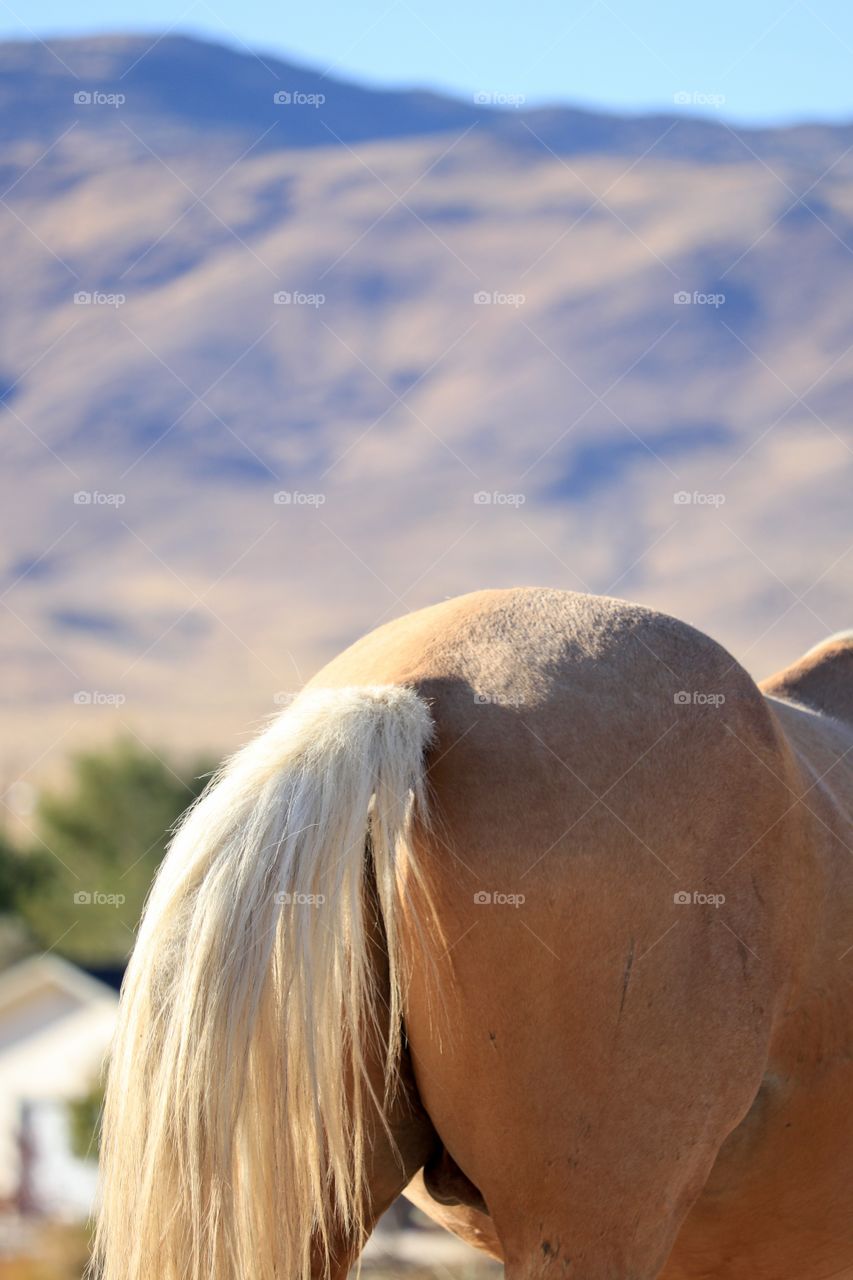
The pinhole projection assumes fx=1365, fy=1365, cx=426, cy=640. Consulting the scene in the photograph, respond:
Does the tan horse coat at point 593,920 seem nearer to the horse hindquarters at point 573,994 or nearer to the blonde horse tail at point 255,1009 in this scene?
the horse hindquarters at point 573,994

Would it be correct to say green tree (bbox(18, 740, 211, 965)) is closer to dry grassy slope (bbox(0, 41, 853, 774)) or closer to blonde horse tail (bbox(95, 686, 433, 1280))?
dry grassy slope (bbox(0, 41, 853, 774))

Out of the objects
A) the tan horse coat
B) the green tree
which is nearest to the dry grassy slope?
the green tree

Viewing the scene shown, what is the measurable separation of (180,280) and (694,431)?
5028cm

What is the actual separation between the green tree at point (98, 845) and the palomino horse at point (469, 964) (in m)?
30.6

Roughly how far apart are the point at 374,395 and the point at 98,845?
8651 cm

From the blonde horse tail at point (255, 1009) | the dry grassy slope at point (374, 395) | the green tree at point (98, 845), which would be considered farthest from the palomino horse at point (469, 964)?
the dry grassy slope at point (374, 395)

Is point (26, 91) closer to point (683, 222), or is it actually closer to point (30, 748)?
point (683, 222)

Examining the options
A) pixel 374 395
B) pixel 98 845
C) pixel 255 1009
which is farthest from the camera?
pixel 374 395

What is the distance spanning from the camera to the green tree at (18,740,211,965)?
33.5 metres

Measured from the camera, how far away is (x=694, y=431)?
10869 cm

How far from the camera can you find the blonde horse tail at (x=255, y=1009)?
2096 mm

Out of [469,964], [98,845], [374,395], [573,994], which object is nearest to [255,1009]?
[469,964]

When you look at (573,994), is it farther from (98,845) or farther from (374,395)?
(374,395)

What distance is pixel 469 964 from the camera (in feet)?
7.18
